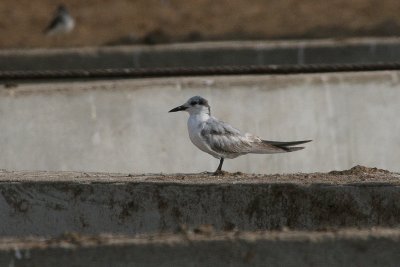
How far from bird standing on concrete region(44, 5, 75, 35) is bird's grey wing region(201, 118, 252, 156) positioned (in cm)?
1362

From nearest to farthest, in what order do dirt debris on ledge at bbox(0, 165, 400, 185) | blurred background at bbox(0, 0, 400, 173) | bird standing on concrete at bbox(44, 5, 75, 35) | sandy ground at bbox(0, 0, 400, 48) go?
dirt debris on ledge at bbox(0, 165, 400, 185)
blurred background at bbox(0, 0, 400, 173)
sandy ground at bbox(0, 0, 400, 48)
bird standing on concrete at bbox(44, 5, 75, 35)

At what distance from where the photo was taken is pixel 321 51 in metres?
16.4

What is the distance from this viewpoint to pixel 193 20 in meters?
25.0

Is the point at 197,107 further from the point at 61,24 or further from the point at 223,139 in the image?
the point at 61,24

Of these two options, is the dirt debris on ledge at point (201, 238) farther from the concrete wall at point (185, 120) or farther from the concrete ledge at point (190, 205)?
the concrete wall at point (185, 120)

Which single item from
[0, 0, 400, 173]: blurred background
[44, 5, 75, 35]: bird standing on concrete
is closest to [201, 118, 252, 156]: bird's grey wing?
[0, 0, 400, 173]: blurred background

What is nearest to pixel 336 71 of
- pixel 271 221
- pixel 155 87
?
pixel 155 87

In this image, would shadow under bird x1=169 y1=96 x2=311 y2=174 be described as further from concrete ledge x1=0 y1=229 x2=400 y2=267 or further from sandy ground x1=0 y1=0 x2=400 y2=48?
sandy ground x1=0 y1=0 x2=400 y2=48

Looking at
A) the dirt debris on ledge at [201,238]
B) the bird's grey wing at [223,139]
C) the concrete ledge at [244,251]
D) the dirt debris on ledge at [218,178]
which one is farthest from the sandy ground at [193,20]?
the concrete ledge at [244,251]

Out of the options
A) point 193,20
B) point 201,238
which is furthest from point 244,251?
point 193,20

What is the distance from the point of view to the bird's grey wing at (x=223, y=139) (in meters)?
10.3

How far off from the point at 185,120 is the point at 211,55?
421 centimetres

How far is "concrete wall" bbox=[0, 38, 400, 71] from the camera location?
1628 centimetres

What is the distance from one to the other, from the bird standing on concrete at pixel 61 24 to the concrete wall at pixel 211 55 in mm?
6468
